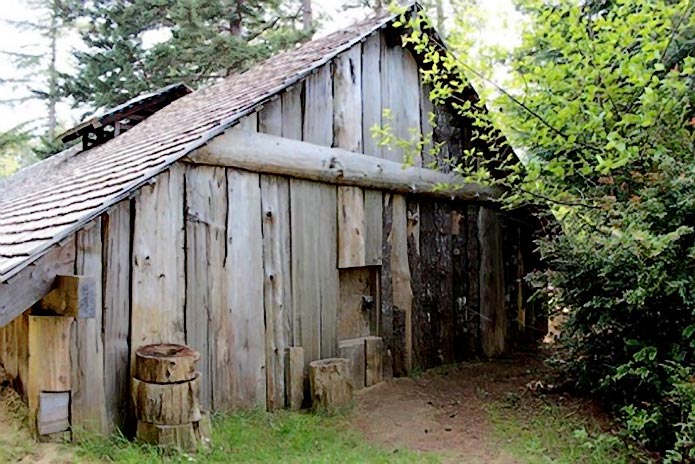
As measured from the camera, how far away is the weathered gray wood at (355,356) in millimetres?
6453

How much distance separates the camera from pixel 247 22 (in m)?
16.5

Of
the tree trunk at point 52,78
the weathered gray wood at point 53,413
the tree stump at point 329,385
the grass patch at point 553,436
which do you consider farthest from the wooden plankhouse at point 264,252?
the tree trunk at point 52,78

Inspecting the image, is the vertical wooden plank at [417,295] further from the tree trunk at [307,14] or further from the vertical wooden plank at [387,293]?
the tree trunk at [307,14]

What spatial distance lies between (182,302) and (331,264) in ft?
6.19

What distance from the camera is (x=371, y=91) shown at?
271 inches

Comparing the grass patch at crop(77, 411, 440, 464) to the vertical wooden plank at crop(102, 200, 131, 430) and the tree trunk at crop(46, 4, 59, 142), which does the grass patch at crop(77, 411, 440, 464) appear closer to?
the vertical wooden plank at crop(102, 200, 131, 430)

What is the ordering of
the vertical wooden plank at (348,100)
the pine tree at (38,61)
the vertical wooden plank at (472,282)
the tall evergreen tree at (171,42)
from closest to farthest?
1. the vertical wooden plank at (348,100)
2. the vertical wooden plank at (472,282)
3. the tall evergreen tree at (171,42)
4. the pine tree at (38,61)

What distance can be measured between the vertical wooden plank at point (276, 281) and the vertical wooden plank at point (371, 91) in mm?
1401

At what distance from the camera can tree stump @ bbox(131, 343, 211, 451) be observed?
4.21 metres

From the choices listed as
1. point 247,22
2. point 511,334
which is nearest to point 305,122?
point 511,334

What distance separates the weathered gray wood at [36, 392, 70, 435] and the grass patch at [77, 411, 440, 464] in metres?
0.21

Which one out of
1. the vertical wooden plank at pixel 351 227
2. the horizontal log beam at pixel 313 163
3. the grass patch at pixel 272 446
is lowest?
the grass patch at pixel 272 446

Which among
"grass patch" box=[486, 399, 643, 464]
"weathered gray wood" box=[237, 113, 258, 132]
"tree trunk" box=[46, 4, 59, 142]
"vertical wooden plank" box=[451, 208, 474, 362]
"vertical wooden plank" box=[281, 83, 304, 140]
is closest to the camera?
"grass patch" box=[486, 399, 643, 464]

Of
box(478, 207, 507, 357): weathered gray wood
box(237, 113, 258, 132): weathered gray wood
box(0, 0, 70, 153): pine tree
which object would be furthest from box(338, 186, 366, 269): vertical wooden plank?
box(0, 0, 70, 153): pine tree
